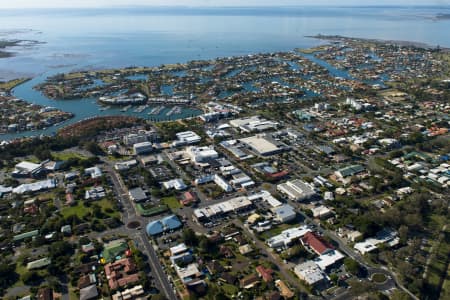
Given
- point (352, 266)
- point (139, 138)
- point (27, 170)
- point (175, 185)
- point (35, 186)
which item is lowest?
point (352, 266)

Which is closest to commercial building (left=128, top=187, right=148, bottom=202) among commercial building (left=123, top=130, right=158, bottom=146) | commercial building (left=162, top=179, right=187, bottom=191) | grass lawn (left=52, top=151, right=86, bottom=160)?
commercial building (left=162, top=179, right=187, bottom=191)

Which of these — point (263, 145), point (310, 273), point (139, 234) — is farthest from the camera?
point (263, 145)

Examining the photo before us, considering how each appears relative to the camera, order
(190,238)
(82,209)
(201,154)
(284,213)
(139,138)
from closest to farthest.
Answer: (190,238), (284,213), (82,209), (201,154), (139,138)

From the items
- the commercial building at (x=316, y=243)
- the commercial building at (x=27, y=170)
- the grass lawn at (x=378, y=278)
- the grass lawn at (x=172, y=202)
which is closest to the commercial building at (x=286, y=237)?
the commercial building at (x=316, y=243)

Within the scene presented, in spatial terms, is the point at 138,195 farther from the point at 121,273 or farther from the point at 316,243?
the point at 316,243

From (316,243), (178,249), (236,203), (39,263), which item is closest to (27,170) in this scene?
(39,263)

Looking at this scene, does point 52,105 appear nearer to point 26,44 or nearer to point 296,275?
point 296,275

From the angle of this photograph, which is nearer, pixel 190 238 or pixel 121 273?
pixel 121 273

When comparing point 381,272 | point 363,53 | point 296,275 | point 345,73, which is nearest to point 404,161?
point 381,272
